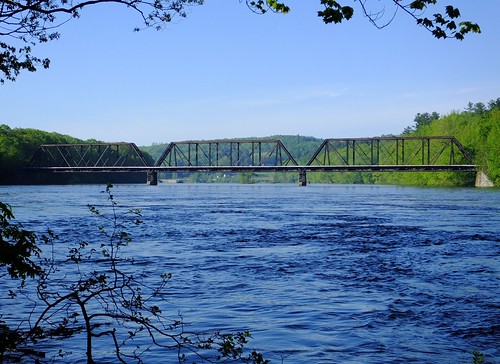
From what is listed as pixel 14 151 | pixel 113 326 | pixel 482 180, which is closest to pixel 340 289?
pixel 113 326

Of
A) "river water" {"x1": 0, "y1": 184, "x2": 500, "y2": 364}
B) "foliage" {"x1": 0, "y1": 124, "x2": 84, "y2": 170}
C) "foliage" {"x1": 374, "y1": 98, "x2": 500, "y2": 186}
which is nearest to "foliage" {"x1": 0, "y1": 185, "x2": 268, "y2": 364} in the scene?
"river water" {"x1": 0, "y1": 184, "x2": 500, "y2": 364}

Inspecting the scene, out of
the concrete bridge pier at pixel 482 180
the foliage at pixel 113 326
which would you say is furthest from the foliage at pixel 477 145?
the foliage at pixel 113 326

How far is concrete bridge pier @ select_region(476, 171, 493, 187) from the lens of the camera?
149875 millimetres

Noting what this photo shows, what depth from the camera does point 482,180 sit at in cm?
15312

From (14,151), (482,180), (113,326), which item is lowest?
(113,326)

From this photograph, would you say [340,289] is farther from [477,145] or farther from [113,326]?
[477,145]

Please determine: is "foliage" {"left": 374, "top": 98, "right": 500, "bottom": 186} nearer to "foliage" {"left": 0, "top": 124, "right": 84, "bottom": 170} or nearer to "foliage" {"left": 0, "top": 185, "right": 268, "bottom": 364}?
"foliage" {"left": 0, "top": 124, "right": 84, "bottom": 170}

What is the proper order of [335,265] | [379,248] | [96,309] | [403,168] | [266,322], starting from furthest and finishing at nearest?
[403,168] → [379,248] → [335,265] → [96,309] → [266,322]

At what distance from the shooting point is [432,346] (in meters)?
14.3

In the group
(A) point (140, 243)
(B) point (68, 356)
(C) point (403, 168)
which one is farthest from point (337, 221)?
Result: (C) point (403, 168)

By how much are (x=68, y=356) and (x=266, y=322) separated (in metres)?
4.83

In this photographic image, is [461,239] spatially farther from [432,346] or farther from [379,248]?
[432,346]

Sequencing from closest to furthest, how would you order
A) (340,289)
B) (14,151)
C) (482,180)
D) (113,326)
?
(113,326)
(340,289)
(482,180)
(14,151)

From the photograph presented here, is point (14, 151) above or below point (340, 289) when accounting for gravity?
above
